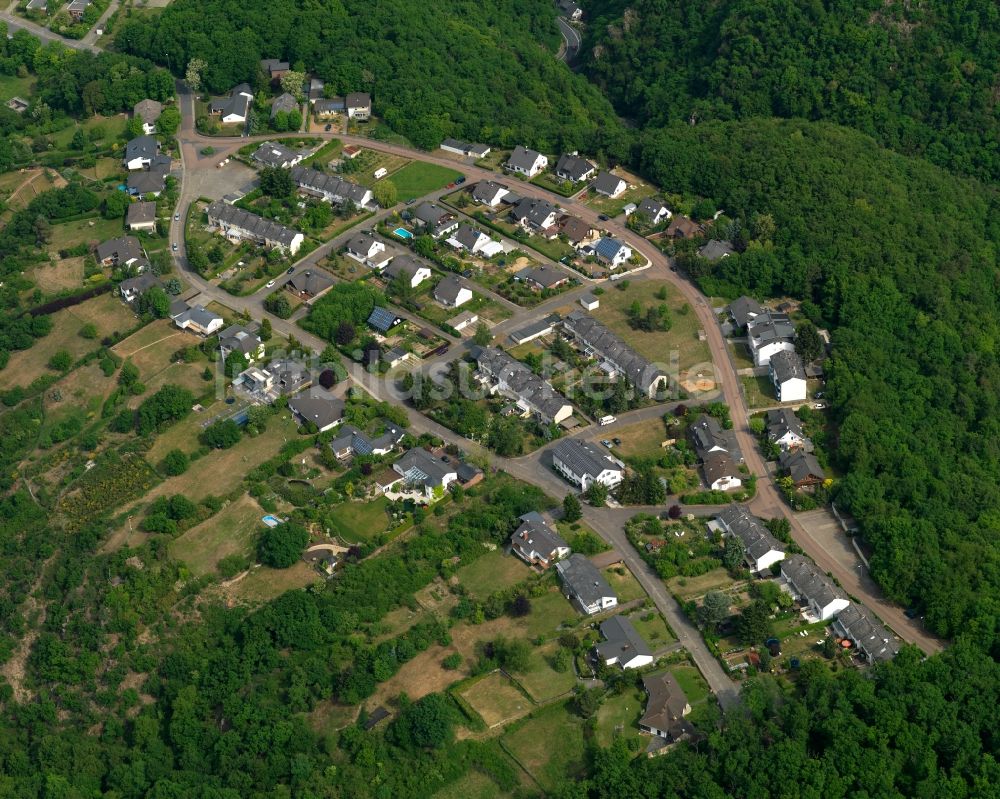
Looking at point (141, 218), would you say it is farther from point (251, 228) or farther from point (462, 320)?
point (462, 320)

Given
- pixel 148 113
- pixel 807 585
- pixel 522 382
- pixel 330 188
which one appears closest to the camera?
pixel 807 585

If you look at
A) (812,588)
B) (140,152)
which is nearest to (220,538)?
(812,588)

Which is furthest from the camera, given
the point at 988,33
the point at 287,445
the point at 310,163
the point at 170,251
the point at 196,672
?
the point at 988,33

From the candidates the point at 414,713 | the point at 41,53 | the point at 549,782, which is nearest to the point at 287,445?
the point at 414,713

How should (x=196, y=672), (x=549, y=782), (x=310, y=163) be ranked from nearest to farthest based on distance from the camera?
(x=549, y=782) → (x=196, y=672) → (x=310, y=163)

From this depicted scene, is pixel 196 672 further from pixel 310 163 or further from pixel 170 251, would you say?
pixel 310 163
